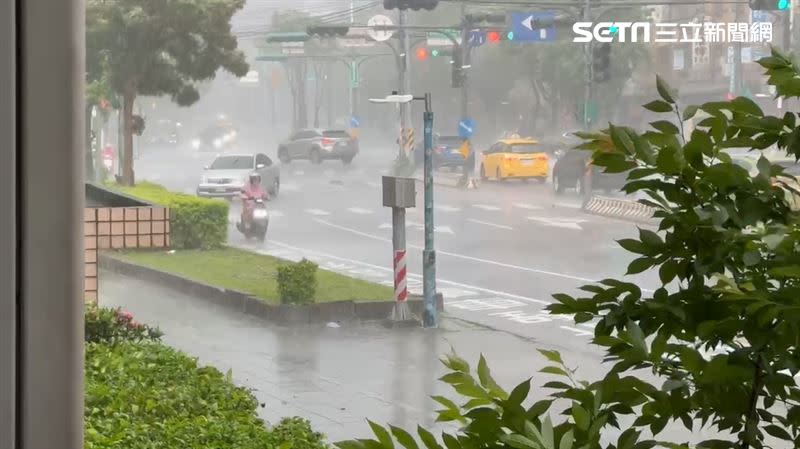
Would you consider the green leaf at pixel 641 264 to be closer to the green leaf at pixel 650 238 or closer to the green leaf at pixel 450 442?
the green leaf at pixel 650 238

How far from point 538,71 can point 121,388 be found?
3.91 meters

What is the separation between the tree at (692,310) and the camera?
68 cm

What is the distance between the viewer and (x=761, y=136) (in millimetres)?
767

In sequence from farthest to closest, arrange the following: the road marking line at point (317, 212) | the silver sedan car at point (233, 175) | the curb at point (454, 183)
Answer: the road marking line at point (317, 212) < the curb at point (454, 183) < the silver sedan car at point (233, 175)

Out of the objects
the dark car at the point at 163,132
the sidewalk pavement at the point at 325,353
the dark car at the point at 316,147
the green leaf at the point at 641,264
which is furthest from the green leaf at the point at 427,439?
the dark car at the point at 163,132

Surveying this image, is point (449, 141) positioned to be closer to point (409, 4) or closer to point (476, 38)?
point (476, 38)

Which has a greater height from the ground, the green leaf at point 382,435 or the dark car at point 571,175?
the green leaf at point 382,435

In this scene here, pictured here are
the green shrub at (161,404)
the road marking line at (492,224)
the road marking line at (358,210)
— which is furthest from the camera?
the road marking line at (358,210)

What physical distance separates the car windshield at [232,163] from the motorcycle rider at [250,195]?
0.07 metres

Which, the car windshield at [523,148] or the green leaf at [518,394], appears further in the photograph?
the car windshield at [523,148]

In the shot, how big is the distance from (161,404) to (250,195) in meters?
3.88

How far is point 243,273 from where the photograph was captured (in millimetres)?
5934

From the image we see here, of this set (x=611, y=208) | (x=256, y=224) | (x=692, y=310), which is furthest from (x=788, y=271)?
(x=611, y=208)

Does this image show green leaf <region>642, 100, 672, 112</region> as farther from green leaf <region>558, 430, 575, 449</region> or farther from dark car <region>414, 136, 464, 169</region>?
dark car <region>414, 136, 464, 169</region>
